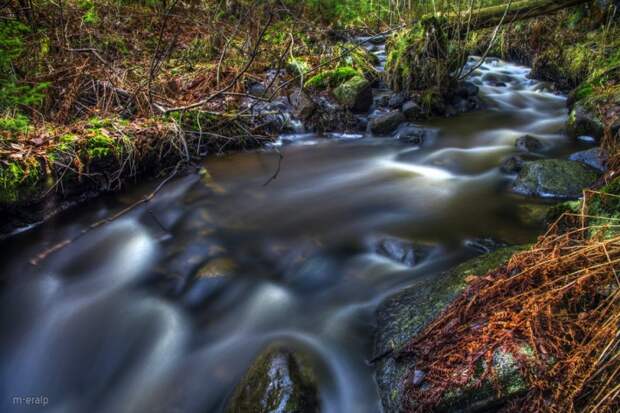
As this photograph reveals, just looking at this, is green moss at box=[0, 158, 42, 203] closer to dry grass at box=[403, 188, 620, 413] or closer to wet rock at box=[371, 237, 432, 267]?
wet rock at box=[371, 237, 432, 267]

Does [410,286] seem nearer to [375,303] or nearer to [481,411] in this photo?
[375,303]

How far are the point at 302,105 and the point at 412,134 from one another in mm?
1684

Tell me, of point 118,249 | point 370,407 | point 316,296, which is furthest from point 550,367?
point 118,249

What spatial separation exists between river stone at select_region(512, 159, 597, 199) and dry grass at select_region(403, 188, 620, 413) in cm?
251

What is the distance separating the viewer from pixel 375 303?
10.1 feet

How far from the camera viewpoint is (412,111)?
22.6 feet

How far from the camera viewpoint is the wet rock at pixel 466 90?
24.6ft

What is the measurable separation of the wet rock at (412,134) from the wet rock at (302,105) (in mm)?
1340

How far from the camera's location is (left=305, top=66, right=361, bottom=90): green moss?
23.3 feet

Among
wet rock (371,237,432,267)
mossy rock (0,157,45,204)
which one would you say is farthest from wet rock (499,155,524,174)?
mossy rock (0,157,45,204)

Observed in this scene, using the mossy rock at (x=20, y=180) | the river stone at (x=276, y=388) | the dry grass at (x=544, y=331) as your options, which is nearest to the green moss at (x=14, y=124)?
the mossy rock at (x=20, y=180)

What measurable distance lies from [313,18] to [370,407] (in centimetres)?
1048

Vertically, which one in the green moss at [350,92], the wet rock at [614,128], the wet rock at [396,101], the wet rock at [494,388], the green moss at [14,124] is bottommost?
the wet rock at [396,101]

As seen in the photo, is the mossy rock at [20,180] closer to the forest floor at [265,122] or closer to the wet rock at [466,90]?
the forest floor at [265,122]
